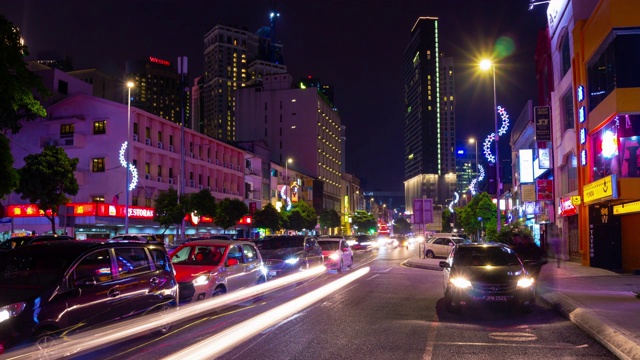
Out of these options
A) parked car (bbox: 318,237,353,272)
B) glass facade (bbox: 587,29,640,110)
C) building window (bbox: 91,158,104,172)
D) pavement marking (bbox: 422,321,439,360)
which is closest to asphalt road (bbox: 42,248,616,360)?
pavement marking (bbox: 422,321,439,360)

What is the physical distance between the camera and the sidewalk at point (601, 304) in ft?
30.2

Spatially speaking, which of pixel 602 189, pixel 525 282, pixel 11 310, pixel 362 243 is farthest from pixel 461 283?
pixel 362 243

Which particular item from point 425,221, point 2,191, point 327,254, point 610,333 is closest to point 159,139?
point 425,221

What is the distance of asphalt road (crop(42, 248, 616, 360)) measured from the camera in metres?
8.59

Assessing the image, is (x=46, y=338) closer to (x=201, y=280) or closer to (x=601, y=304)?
(x=201, y=280)

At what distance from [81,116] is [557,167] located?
1574 inches

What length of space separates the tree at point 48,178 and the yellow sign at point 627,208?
1131 inches

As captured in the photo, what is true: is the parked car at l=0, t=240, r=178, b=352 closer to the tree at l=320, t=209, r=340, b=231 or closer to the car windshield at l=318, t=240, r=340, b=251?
the car windshield at l=318, t=240, r=340, b=251

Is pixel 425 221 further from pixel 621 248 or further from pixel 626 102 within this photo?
pixel 626 102

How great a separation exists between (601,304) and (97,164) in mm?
46177

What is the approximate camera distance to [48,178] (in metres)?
33.4

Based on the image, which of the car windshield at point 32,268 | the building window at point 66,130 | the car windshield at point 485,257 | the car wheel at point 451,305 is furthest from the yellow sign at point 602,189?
the building window at point 66,130

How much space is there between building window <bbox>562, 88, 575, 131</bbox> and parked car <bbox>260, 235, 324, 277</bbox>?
55.4 ft

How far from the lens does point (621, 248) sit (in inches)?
998
